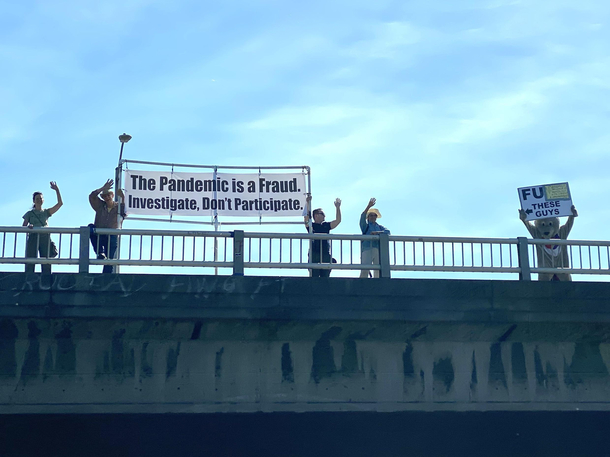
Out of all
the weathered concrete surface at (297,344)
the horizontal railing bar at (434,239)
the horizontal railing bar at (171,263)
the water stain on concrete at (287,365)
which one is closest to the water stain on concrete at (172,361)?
the weathered concrete surface at (297,344)

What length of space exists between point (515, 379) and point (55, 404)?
23.0ft

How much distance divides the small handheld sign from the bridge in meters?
1.65

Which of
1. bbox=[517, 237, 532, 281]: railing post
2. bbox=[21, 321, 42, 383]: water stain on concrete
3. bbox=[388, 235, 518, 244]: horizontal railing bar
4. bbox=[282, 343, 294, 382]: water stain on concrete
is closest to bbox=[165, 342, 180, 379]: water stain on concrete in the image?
bbox=[282, 343, 294, 382]: water stain on concrete

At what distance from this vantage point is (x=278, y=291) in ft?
42.4

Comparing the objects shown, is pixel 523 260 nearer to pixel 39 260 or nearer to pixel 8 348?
pixel 39 260

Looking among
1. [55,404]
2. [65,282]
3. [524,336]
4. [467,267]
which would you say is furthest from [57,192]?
[524,336]

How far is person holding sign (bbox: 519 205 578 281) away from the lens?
14.6 m

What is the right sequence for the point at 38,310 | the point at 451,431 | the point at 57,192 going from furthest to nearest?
the point at 57,192
the point at 451,431
the point at 38,310

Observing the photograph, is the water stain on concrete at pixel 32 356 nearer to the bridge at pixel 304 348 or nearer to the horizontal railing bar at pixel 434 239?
the bridge at pixel 304 348

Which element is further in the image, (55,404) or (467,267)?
(467,267)

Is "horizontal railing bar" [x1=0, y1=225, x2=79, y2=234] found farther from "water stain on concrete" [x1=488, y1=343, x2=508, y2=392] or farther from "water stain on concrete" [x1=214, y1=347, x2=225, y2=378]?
"water stain on concrete" [x1=488, y1=343, x2=508, y2=392]

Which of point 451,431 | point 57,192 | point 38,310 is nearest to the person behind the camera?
point 38,310

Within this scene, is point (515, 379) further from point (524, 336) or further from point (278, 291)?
point (278, 291)

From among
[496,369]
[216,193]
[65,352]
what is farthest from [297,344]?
[216,193]
